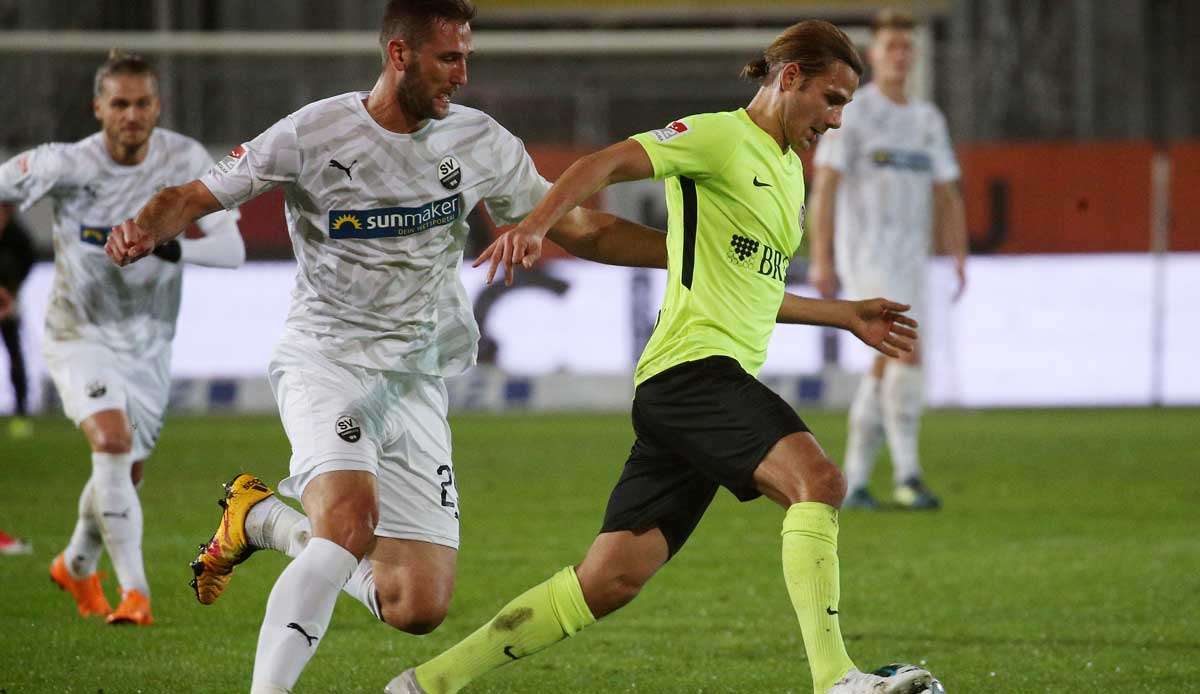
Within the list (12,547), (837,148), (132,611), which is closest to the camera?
(132,611)

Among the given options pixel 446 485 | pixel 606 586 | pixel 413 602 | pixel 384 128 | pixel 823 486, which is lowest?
pixel 413 602

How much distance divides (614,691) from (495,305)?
12.2 meters

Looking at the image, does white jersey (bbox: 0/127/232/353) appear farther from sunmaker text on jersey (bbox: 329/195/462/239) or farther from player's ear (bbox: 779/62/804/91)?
player's ear (bbox: 779/62/804/91)

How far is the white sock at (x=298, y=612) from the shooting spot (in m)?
4.09

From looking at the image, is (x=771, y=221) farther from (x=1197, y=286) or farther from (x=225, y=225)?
(x=1197, y=286)

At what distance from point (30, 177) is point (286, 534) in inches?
94.4

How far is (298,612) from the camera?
416 centimetres

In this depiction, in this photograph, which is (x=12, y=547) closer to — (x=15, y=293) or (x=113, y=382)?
(x=113, y=382)

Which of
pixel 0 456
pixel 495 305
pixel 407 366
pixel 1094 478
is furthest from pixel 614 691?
pixel 495 305

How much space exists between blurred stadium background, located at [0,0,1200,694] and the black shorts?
0.83 meters

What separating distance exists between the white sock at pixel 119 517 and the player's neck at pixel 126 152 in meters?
1.13

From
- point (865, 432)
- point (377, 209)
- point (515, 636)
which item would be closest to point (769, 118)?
point (377, 209)

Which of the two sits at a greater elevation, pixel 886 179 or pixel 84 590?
pixel 886 179

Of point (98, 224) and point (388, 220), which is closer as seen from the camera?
point (388, 220)
